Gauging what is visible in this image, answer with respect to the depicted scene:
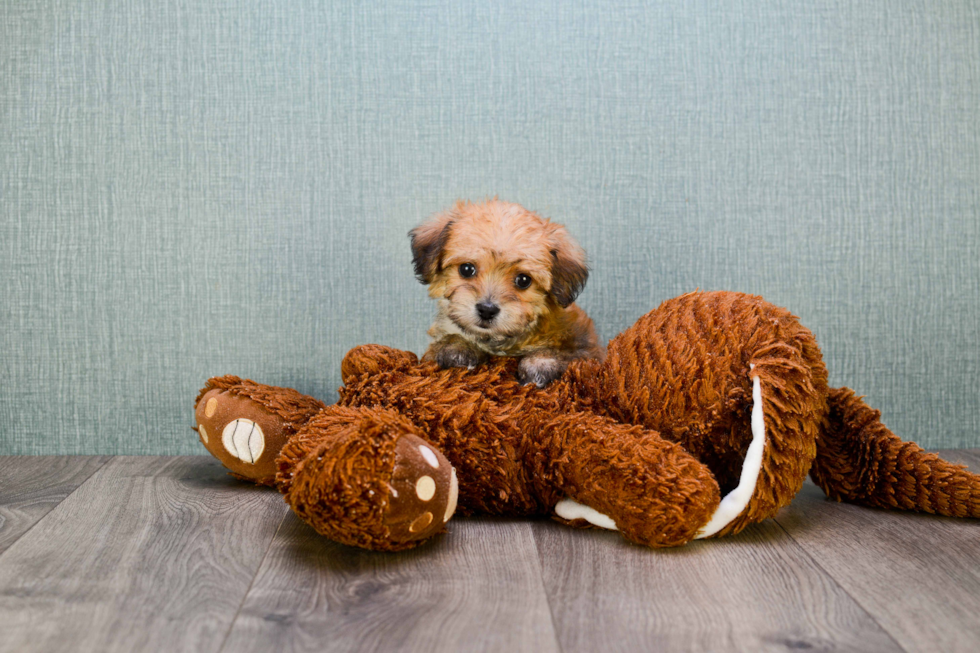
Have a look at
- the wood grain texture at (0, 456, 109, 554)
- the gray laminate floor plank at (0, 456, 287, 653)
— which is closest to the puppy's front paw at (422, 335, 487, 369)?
Result: the gray laminate floor plank at (0, 456, 287, 653)

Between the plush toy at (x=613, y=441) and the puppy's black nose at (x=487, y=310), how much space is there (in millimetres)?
118

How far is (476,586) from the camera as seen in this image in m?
1.05

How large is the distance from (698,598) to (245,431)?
0.92 metres

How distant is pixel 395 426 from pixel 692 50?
126 cm

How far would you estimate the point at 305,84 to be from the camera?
5.97 ft

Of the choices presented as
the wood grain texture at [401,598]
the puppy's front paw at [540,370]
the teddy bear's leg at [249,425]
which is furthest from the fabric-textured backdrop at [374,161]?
the wood grain texture at [401,598]

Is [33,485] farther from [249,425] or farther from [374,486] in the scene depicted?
[374,486]

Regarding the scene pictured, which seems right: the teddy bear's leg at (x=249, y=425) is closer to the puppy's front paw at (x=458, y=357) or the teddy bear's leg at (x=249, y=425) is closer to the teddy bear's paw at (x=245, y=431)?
the teddy bear's paw at (x=245, y=431)

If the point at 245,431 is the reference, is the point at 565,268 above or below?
above

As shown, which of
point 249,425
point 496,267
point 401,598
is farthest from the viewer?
point 249,425

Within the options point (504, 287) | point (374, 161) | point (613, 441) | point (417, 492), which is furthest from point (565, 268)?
point (374, 161)

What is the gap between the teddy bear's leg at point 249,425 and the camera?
1.51m

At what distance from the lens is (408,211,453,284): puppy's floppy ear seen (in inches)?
56.3

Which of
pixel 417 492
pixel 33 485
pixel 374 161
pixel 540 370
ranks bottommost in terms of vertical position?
pixel 33 485
